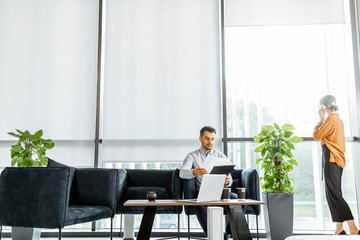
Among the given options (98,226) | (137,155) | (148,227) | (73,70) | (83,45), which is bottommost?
(98,226)

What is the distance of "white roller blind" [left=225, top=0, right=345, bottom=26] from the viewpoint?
459 cm

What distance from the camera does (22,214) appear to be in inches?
101

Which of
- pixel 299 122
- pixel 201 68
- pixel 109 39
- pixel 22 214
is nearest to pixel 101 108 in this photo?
pixel 109 39

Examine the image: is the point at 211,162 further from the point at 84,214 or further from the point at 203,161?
the point at 84,214

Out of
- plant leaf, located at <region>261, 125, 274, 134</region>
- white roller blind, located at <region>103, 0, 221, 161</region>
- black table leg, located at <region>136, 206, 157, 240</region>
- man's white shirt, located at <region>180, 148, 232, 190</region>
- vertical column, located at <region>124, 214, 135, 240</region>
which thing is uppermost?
white roller blind, located at <region>103, 0, 221, 161</region>

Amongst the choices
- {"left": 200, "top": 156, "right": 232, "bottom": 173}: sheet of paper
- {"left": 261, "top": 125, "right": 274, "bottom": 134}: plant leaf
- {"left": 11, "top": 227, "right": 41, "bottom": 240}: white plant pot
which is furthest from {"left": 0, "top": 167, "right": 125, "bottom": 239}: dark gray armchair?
{"left": 261, "top": 125, "right": 274, "bottom": 134}: plant leaf

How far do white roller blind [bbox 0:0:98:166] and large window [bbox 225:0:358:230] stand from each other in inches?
72.1

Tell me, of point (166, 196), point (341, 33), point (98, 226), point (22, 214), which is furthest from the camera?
point (341, 33)

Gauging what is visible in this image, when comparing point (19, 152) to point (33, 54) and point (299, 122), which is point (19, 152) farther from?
point (299, 122)

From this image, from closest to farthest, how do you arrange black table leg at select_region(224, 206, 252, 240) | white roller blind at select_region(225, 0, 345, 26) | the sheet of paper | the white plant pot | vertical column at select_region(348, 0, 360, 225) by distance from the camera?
black table leg at select_region(224, 206, 252, 240), the sheet of paper, the white plant pot, vertical column at select_region(348, 0, 360, 225), white roller blind at select_region(225, 0, 345, 26)

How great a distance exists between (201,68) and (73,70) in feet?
5.44

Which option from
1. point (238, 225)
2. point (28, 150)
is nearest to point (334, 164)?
point (238, 225)

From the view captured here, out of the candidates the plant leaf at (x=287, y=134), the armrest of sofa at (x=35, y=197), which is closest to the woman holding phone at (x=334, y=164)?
the plant leaf at (x=287, y=134)

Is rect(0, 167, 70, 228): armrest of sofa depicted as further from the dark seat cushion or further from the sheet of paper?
the sheet of paper
